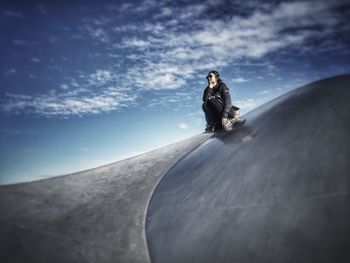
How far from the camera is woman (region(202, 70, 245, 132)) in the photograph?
6.15 m

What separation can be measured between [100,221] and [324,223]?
287 centimetres

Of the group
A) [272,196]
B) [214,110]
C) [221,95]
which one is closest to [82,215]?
[272,196]

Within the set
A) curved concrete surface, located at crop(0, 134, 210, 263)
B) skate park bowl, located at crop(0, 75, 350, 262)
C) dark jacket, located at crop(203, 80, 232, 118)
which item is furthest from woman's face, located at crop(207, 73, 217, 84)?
curved concrete surface, located at crop(0, 134, 210, 263)

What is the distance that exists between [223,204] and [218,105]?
359 cm

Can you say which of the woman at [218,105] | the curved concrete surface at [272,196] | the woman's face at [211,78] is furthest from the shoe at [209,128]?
the curved concrete surface at [272,196]

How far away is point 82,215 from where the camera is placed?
3961 millimetres

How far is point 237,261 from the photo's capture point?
2334 mm

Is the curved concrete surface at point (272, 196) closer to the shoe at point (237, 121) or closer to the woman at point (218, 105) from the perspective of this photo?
the shoe at point (237, 121)

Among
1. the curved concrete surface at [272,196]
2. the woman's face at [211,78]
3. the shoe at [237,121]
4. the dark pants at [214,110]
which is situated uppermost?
the woman's face at [211,78]

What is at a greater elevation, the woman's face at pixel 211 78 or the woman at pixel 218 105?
the woman's face at pixel 211 78

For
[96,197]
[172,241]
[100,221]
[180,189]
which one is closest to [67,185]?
[96,197]

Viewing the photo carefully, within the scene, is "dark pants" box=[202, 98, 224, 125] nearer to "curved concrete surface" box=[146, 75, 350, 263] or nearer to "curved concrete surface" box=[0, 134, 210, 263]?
"curved concrete surface" box=[0, 134, 210, 263]

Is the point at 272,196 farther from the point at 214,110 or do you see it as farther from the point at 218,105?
the point at 214,110

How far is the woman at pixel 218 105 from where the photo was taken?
242 inches
